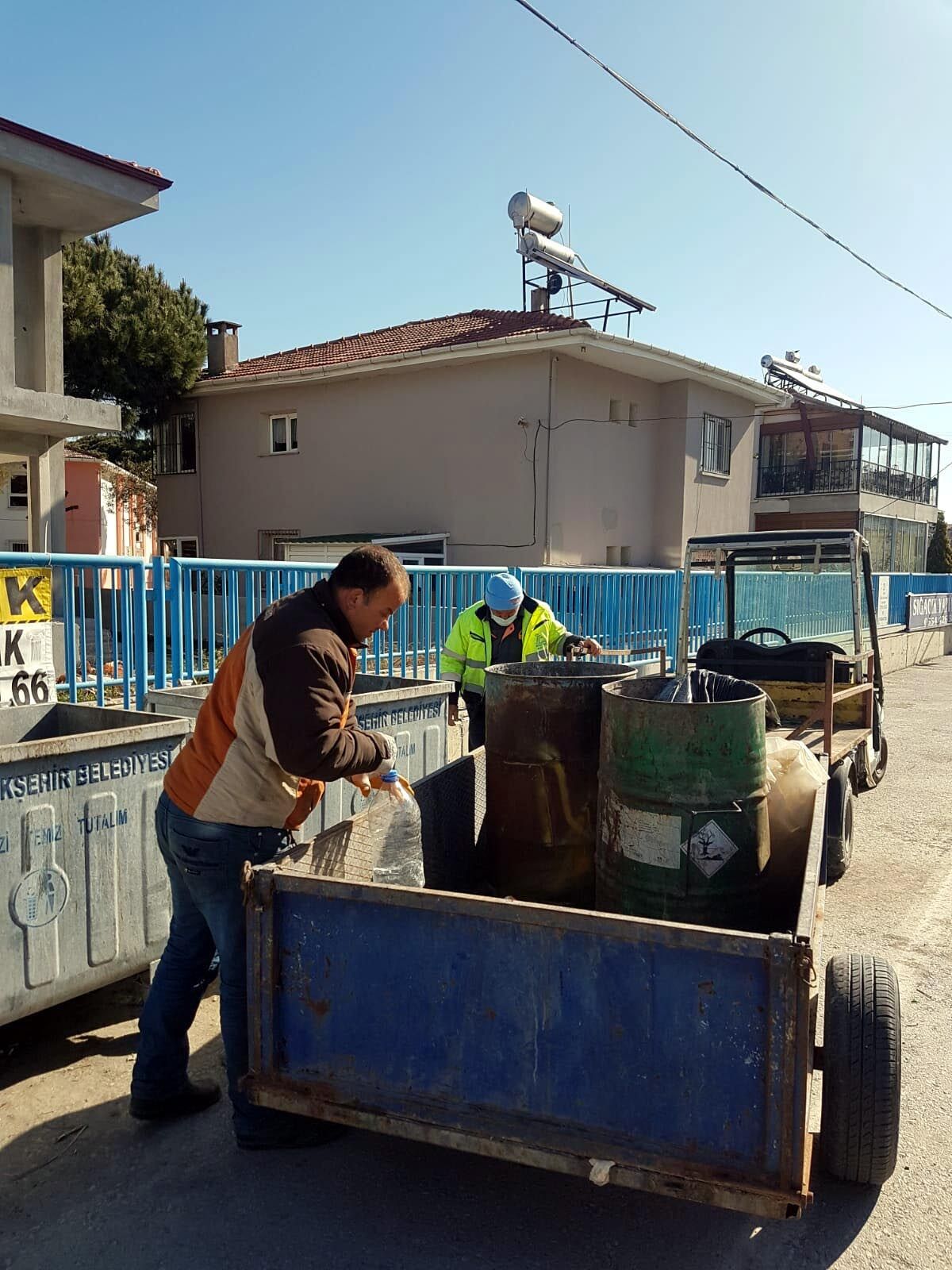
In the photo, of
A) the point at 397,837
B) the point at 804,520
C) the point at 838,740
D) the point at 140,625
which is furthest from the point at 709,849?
the point at 804,520

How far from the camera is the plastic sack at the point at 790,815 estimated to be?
11.0 feet

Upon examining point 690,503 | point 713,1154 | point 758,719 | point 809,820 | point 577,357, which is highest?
point 577,357

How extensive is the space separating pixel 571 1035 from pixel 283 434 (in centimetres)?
1895

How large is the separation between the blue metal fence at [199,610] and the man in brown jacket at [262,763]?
2468 millimetres

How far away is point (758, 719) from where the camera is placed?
2986 mm

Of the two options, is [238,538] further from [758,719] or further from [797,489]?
[797,489]

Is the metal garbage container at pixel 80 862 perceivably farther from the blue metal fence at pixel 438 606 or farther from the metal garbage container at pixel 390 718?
the blue metal fence at pixel 438 606

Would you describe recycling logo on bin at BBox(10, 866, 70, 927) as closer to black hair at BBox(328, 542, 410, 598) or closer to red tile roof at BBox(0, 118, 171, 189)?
black hair at BBox(328, 542, 410, 598)

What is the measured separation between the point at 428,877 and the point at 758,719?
1.32 metres

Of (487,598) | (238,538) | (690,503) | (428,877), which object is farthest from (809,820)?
(238,538)

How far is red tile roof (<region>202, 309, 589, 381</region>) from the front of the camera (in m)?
17.0

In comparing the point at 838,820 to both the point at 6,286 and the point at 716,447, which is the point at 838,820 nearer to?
the point at 6,286

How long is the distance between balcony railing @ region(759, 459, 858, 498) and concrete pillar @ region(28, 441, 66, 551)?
84.5 ft

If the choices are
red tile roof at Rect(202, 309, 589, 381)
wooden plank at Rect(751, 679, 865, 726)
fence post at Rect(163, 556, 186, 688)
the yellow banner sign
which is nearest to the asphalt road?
the yellow banner sign
